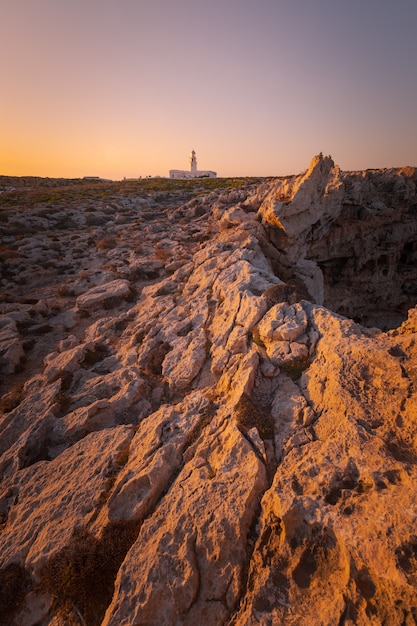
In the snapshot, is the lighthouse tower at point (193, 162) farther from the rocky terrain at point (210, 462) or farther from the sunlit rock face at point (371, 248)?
the rocky terrain at point (210, 462)

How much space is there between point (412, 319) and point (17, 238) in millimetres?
42730

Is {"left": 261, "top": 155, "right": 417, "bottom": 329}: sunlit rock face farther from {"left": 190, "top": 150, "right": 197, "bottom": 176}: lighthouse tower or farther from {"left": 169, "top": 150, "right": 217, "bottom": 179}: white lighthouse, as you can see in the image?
{"left": 190, "top": 150, "right": 197, "bottom": 176}: lighthouse tower

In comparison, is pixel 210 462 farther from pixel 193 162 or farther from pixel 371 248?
pixel 193 162

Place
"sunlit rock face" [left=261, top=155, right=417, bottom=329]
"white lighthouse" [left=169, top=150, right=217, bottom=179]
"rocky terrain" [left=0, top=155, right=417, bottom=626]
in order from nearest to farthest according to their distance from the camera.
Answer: "rocky terrain" [left=0, top=155, right=417, bottom=626], "sunlit rock face" [left=261, top=155, right=417, bottom=329], "white lighthouse" [left=169, top=150, right=217, bottom=179]

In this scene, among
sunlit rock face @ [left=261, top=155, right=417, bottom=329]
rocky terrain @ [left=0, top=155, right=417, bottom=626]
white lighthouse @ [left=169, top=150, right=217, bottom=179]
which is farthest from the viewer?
white lighthouse @ [left=169, top=150, right=217, bottom=179]

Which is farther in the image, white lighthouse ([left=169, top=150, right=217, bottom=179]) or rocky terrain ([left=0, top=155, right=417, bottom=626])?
white lighthouse ([left=169, top=150, right=217, bottom=179])

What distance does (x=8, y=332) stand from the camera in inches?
796

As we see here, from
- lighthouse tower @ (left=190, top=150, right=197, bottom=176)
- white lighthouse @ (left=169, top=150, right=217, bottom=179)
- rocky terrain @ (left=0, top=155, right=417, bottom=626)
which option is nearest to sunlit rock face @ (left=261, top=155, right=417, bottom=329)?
rocky terrain @ (left=0, top=155, right=417, bottom=626)

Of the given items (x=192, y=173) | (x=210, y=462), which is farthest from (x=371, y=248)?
(x=192, y=173)

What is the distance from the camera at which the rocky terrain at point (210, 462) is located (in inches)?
263

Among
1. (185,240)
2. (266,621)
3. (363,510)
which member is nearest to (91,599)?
(266,621)

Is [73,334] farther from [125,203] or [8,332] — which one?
[125,203]

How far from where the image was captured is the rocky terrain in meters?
6.67

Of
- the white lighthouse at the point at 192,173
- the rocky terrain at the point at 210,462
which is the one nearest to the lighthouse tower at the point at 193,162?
the white lighthouse at the point at 192,173
